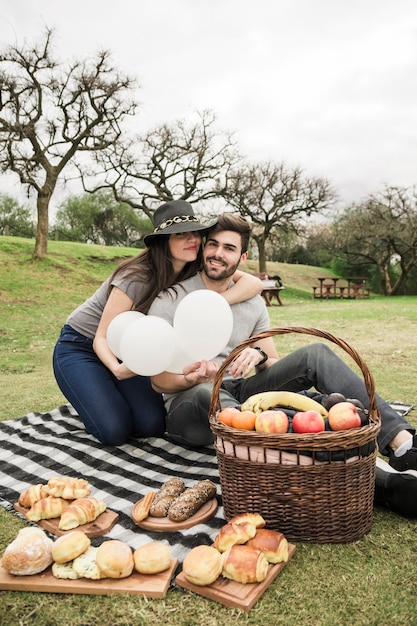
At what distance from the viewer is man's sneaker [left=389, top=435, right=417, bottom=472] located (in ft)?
7.95

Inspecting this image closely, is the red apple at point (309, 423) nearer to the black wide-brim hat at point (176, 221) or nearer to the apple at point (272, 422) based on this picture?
the apple at point (272, 422)

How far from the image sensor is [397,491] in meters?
2.30

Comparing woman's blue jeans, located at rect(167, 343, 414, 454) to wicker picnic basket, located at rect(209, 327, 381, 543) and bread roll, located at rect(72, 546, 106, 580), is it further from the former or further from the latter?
bread roll, located at rect(72, 546, 106, 580)

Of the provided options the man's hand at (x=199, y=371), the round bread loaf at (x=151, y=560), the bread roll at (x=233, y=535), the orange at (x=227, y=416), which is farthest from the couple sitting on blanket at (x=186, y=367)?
the round bread loaf at (x=151, y=560)

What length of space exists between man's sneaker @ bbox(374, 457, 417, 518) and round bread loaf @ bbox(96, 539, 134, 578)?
4.07 ft

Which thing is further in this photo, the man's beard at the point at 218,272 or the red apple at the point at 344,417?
the man's beard at the point at 218,272

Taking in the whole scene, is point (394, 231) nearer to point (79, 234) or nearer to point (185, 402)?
point (185, 402)

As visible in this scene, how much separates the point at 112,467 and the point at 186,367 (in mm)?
848

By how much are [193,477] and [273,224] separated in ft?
80.3

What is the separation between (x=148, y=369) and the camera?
2.62m

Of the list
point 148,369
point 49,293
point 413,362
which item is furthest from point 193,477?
point 49,293

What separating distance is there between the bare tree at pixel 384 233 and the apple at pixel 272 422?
2686cm

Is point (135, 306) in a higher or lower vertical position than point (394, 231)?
lower

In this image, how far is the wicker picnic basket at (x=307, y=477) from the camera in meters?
1.98
